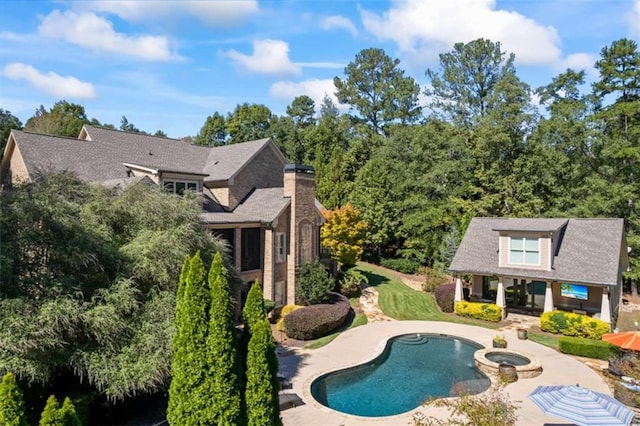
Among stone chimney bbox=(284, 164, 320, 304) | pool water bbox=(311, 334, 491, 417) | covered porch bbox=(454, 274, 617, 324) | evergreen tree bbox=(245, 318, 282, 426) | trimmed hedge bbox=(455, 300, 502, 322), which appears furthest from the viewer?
stone chimney bbox=(284, 164, 320, 304)

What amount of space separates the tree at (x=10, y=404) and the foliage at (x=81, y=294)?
1.39 metres

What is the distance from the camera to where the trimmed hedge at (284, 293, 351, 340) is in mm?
22031

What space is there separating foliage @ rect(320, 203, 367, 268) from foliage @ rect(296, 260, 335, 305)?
4521 millimetres

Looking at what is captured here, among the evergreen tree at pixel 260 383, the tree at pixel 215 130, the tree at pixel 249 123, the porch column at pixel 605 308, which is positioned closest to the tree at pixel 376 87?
the tree at pixel 249 123

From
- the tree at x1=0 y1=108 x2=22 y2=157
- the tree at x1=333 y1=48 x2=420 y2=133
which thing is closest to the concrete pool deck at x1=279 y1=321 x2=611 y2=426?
the tree at x1=333 y1=48 x2=420 y2=133

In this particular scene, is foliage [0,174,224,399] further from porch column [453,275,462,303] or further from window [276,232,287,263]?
porch column [453,275,462,303]

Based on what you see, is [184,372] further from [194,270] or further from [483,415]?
[483,415]

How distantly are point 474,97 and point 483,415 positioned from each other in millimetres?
44083

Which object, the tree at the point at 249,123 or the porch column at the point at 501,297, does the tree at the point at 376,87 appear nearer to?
the tree at the point at 249,123

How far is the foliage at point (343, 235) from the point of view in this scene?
30062 mm

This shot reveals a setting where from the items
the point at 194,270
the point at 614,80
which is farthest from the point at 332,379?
the point at 614,80

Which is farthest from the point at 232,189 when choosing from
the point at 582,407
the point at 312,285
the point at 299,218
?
the point at 582,407

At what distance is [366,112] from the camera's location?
6059 cm

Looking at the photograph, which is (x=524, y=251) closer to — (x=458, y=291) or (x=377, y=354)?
(x=458, y=291)
